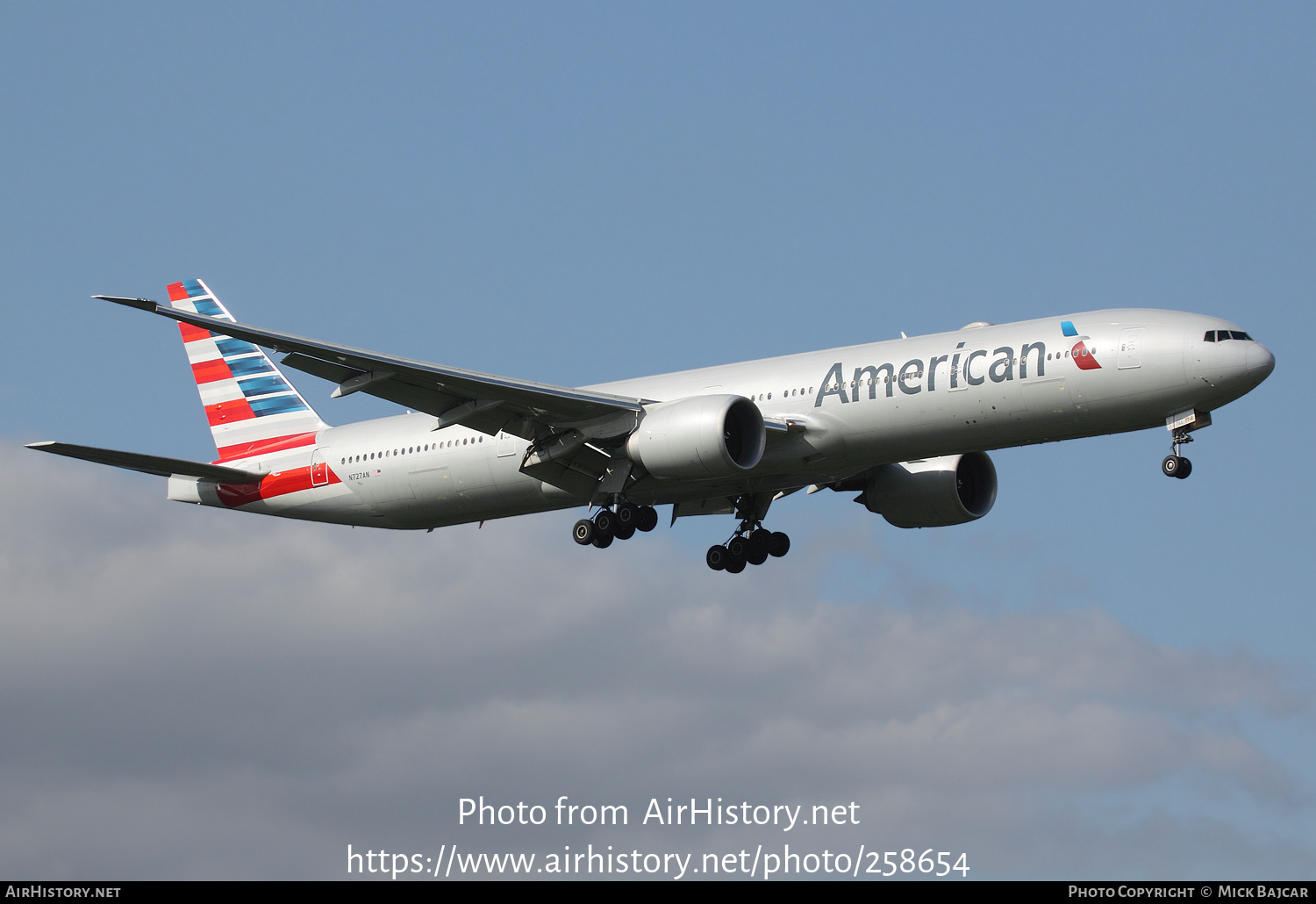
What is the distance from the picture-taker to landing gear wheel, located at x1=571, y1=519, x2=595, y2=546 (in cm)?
4128

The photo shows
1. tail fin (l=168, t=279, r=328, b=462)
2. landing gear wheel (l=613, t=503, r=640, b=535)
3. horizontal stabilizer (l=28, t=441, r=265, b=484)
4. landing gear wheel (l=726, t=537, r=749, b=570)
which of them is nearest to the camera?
horizontal stabilizer (l=28, t=441, r=265, b=484)

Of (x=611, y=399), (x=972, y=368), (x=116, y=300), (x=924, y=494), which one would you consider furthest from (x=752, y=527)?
(x=116, y=300)

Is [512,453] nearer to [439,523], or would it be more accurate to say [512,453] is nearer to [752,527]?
[439,523]

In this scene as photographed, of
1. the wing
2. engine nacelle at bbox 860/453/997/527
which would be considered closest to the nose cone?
engine nacelle at bbox 860/453/997/527

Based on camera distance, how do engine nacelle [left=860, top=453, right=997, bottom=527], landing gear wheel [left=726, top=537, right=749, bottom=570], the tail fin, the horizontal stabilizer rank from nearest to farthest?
the horizontal stabilizer → engine nacelle [left=860, top=453, right=997, bottom=527] → landing gear wheel [left=726, top=537, right=749, bottom=570] → the tail fin

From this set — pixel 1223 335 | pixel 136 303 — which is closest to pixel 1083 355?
pixel 1223 335

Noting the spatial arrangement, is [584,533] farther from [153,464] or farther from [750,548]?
[153,464]

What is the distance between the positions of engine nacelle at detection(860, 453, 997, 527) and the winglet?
68.6 ft

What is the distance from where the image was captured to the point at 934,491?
44.2 metres

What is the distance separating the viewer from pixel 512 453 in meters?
42.3

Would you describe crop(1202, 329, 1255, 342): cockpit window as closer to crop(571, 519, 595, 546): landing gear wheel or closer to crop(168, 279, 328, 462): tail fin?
crop(571, 519, 595, 546): landing gear wheel

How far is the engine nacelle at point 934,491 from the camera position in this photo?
44281mm

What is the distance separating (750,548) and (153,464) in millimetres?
16761

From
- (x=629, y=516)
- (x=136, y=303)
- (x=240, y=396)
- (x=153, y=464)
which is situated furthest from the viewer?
(x=240, y=396)
